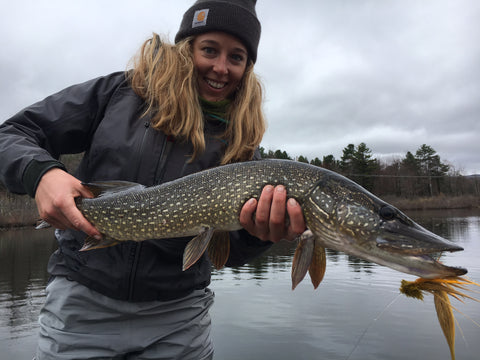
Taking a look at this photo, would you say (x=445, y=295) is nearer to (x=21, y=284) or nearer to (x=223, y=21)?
(x=223, y=21)

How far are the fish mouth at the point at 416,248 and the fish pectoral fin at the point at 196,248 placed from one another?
928mm

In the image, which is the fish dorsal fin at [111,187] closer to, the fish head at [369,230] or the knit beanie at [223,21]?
the fish head at [369,230]

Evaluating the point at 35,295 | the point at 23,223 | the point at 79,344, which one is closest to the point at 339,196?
the point at 79,344

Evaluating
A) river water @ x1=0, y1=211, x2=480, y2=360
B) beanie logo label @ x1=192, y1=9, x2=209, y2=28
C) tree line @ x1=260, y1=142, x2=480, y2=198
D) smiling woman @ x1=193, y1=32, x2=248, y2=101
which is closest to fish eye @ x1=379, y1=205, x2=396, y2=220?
smiling woman @ x1=193, y1=32, x2=248, y2=101

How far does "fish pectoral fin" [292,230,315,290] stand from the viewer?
195cm

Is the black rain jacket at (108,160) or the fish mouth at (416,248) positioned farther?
the black rain jacket at (108,160)

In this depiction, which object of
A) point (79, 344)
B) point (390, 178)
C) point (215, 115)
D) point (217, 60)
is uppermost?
point (390, 178)

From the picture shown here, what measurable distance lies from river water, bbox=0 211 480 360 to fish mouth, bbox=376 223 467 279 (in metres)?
3.90

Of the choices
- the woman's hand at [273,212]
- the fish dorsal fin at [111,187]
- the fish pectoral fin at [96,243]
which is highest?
the fish dorsal fin at [111,187]

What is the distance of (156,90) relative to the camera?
225 centimetres

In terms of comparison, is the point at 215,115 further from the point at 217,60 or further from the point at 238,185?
the point at 238,185

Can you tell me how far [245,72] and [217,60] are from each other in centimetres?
32

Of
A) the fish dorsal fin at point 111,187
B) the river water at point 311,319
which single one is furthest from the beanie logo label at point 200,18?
the river water at point 311,319

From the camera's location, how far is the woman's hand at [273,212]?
2.03 metres
